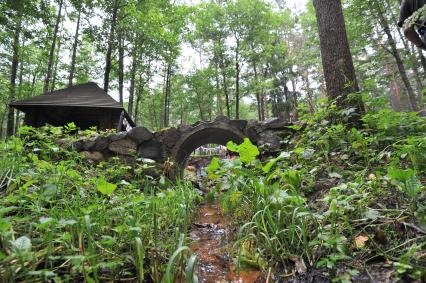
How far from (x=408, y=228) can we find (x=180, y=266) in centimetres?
136

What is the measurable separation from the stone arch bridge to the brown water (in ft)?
9.83

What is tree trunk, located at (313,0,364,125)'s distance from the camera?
403 cm

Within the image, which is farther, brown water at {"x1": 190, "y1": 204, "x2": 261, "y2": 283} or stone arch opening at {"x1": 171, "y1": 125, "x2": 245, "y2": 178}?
stone arch opening at {"x1": 171, "y1": 125, "x2": 245, "y2": 178}

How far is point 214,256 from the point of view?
1.92 meters

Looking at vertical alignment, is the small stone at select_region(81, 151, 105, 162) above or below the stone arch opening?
below

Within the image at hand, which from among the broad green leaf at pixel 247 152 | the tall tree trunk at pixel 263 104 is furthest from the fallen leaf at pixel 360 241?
the tall tree trunk at pixel 263 104

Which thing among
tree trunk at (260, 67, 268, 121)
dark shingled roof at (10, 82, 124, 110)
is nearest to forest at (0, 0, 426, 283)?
dark shingled roof at (10, 82, 124, 110)

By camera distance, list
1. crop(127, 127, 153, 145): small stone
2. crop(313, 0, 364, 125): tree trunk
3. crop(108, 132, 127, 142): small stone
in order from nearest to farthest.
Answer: crop(313, 0, 364, 125): tree trunk → crop(108, 132, 127, 142): small stone → crop(127, 127, 153, 145): small stone

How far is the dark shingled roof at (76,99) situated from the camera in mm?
8945

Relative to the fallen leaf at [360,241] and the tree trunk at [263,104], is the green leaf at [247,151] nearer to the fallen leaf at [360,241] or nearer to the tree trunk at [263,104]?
the fallen leaf at [360,241]

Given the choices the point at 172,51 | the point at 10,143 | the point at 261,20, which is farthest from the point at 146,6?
the point at 10,143

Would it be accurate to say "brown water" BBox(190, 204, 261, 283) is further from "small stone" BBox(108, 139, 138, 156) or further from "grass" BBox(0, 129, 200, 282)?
"small stone" BBox(108, 139, 138, 156)

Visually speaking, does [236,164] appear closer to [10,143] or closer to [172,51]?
[10,143]

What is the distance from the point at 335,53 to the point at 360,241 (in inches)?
149
